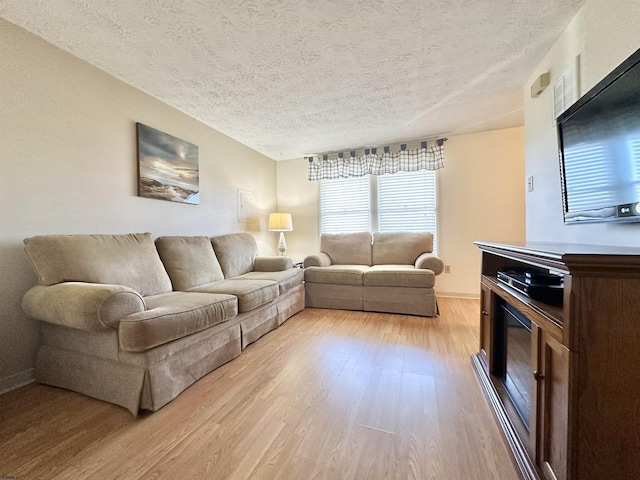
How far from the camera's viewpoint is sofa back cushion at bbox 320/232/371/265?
11.9 ft

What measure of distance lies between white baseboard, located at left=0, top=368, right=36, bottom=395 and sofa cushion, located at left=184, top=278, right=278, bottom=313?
3.34ft

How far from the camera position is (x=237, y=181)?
362 centimetres

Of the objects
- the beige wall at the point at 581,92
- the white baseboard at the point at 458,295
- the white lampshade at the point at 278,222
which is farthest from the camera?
the white lampshade at the point at 278,222

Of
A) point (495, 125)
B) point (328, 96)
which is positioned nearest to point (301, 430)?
point (328, 96)

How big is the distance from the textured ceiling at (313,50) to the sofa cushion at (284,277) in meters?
1.72

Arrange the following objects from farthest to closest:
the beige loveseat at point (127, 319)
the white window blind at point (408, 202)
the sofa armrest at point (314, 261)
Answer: the white window blind at point (408, 202)
the sofa armrest at point (314, 261)
the beige loveseat at point (127, 319)

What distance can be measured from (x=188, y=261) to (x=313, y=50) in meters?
1.99

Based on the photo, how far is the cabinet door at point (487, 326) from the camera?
155 centimetres

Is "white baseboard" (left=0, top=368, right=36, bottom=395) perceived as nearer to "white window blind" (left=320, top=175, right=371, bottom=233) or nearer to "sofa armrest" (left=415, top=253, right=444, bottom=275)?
"sofa armrest" (left=415, top=253, right=444, bottom=275)

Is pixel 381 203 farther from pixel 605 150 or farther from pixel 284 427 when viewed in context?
pixel 284 427

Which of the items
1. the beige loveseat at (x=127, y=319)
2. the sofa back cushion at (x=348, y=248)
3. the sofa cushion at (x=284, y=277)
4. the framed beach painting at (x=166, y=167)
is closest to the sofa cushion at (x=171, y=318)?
the beige loveseat at (x=127, y=319)

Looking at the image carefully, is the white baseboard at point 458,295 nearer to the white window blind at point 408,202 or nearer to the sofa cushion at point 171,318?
the white window blind at point 408,202

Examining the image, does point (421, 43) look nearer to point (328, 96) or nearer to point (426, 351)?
point (328, 96)

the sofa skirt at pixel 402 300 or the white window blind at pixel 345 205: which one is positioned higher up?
the white window blind at pixel 345 205
